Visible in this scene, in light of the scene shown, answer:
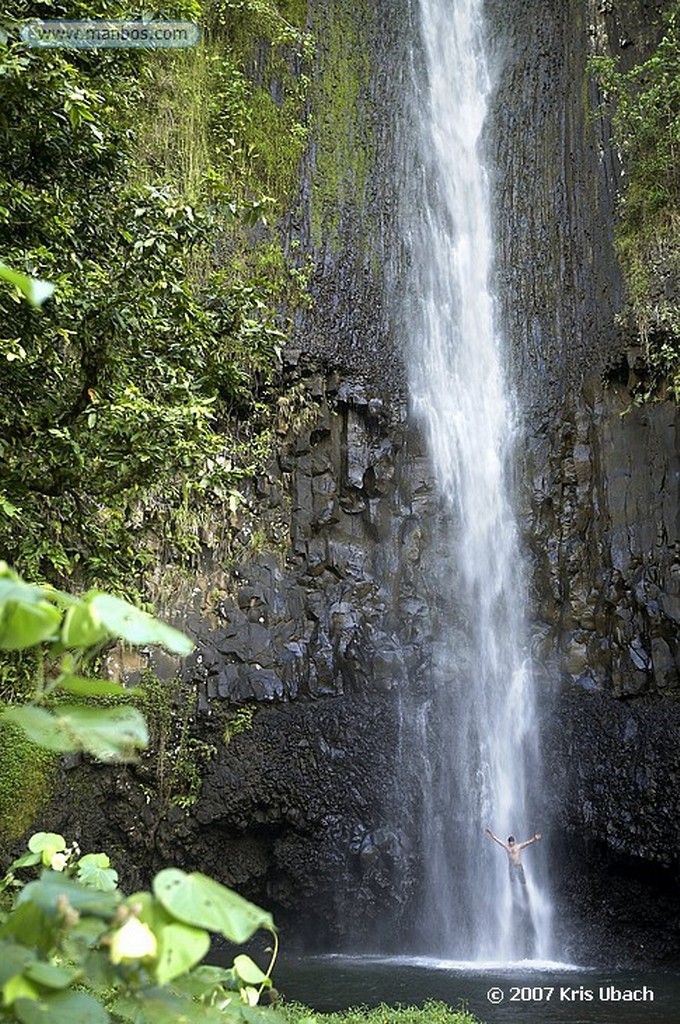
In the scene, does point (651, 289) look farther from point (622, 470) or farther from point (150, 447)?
point (150, 447)

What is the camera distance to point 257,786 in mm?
10312

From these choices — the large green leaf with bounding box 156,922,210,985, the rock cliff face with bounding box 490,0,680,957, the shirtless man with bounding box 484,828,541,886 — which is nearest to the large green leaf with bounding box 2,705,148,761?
the large green leaf with bounding box 156,922,210,985

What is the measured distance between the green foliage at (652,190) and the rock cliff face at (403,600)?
342mm

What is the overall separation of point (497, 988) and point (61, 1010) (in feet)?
25.4

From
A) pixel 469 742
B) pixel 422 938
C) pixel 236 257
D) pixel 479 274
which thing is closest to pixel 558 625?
pixel 469 742

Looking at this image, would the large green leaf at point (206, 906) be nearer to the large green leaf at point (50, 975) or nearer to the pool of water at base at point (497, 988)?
the large green leaf at point (50, 975)

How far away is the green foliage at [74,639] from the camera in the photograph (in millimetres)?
1050

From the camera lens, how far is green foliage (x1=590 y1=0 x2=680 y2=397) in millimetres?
11109

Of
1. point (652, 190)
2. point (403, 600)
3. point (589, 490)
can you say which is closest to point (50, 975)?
point (403, 600)

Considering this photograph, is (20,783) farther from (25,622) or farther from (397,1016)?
(25,622)

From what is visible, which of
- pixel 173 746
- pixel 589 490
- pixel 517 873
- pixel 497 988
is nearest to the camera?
pixel 497 988

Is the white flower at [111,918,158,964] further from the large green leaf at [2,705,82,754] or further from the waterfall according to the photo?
the waterfall

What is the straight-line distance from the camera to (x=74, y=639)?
109 centimetres

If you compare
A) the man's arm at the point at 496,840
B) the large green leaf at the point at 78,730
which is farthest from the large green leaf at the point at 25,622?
the man's arm at the point at 496,840
